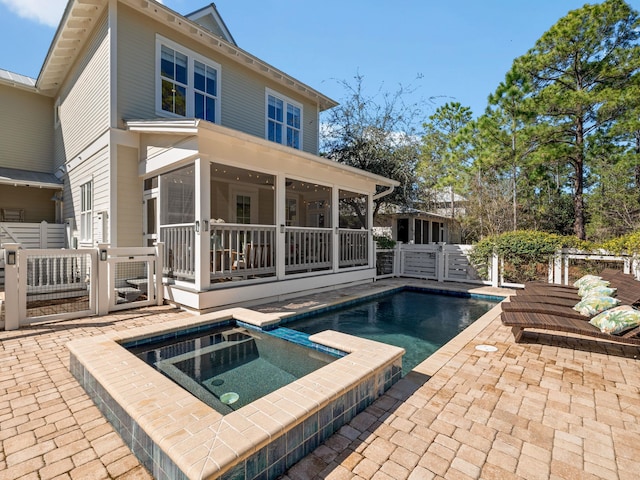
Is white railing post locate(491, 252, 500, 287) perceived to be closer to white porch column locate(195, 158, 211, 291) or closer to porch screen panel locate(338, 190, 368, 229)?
porch screen panel locate(338, 190, 368, 229)

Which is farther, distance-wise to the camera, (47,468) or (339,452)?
(339,452)

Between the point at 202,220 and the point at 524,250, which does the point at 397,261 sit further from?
the point at 202,220

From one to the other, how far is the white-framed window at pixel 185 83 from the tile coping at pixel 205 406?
685 centimetres

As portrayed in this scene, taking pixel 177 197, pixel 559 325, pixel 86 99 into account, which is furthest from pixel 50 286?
pixel 559 325

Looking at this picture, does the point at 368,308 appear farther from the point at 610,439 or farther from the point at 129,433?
the point at 129,433

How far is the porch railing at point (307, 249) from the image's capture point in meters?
8.23

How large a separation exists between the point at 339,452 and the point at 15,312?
5.60 m

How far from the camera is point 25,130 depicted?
11836 mm

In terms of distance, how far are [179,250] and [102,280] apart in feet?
4.77

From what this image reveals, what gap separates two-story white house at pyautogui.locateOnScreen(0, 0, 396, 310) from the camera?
6605 millimetres

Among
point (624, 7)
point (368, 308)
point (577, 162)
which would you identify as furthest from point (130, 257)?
point (624, 7)

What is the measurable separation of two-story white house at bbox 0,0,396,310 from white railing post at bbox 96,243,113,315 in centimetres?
117

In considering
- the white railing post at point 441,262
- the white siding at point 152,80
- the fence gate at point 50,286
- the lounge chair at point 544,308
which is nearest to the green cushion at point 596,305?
the lounge chair at point 544,308

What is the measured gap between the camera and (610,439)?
2.51 meters
